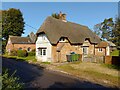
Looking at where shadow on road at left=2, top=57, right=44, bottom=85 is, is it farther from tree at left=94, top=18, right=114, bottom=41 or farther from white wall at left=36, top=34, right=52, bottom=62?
tree at left=94, top=18, right=114, bottom=41

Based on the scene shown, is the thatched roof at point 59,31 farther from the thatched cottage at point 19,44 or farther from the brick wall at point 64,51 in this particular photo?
the thatched cottage at point 19,44

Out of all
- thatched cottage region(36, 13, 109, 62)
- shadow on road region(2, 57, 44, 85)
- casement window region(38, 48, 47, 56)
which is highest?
thatched cottage region(36, 13, 109, 62)

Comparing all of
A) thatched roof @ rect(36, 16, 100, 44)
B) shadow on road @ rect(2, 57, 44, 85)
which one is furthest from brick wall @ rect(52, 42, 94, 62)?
shadow on road @ rect(2, 57, 44, 85)

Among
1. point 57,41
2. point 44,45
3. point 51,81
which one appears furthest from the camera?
point 44,45

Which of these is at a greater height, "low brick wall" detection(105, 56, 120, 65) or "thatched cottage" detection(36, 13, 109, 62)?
"thatched cottage" detection(36, 13, 109, 62)

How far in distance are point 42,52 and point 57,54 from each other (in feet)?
9.00

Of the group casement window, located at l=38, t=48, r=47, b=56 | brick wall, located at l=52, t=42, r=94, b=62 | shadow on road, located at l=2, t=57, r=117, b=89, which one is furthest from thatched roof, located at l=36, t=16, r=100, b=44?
shadow on road, located at l=2, t=57, r=117, b=89

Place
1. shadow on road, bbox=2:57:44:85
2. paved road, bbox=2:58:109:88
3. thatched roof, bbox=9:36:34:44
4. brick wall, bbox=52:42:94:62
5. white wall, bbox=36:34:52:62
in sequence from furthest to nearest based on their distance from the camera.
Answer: thatched roof, bbox=9:36:34:44 < brick wall, bbox=52:42:94:62 < white wall, bbox=36:34:52:62 < shadow on road, bbox=2:57:44:85 < paved road, bbox=2:58:109:88

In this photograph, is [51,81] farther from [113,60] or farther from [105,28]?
[105,28]

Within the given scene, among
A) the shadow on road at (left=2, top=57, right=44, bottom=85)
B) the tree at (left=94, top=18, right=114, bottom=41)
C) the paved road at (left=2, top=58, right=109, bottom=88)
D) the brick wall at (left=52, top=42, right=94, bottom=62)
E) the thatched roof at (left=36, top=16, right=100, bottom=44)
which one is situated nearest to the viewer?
the paved road at (left=2, top=58, right=109, bottom=88)

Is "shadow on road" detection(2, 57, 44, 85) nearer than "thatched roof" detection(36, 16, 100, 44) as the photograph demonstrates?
A: Yes

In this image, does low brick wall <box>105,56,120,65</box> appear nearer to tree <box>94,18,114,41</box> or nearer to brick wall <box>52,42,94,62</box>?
brick wall <box>52,42,94,62</box>

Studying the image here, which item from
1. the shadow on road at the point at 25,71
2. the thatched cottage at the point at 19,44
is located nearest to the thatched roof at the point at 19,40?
the thatched cottage at the point at 19,44

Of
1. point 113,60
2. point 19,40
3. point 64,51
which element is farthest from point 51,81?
point 19,40
